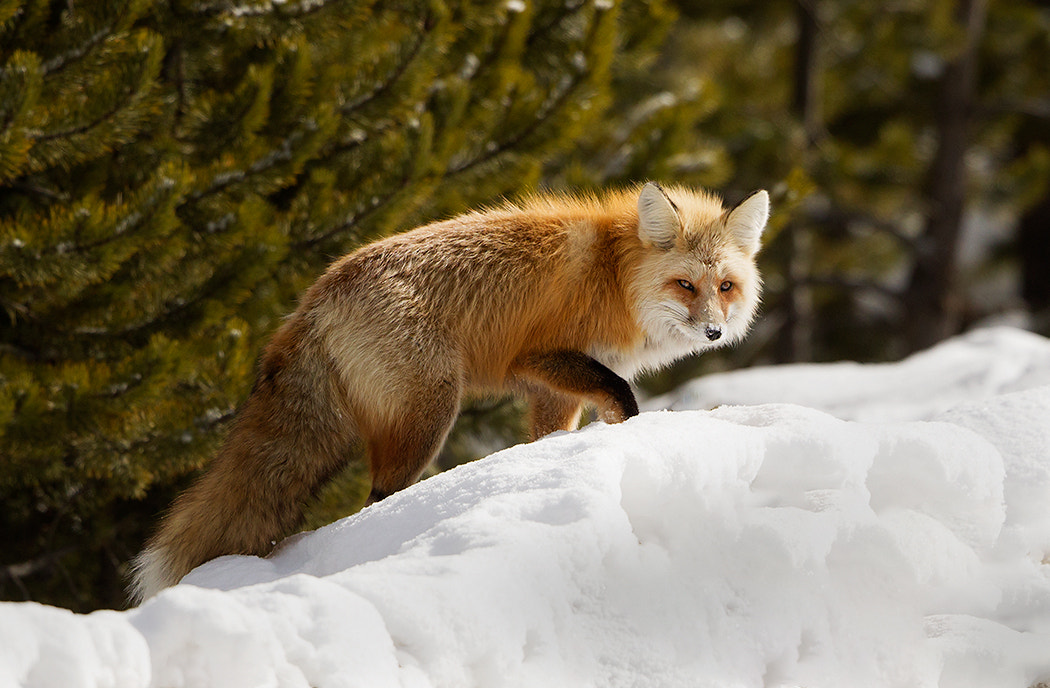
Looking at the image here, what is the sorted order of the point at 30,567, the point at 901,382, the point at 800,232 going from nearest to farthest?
the point at 30,567
the point at 901,382
the point at 800,232

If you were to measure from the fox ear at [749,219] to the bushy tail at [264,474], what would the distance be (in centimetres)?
171

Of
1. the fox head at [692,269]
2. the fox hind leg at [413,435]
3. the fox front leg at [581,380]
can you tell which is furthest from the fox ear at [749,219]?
the fox hind leg at [413,435]

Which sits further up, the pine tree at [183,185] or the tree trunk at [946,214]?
the pine tree at [183,185]

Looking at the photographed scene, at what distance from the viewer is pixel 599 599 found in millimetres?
2502

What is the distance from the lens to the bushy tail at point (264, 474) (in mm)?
3385

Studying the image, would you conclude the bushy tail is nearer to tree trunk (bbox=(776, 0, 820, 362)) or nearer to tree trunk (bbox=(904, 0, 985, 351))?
tree trunk (bbox=(776, 0, 820, 362))

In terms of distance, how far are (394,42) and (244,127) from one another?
1.25 metres

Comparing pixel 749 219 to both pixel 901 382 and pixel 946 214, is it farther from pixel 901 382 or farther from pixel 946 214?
pixel 946 214

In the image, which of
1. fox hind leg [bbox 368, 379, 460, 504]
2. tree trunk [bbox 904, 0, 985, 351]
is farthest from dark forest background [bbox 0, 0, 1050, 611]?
tree trunk [bbox 904, 0, 985, 351]

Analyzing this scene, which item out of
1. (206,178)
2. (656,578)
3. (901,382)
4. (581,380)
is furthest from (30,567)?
(901,382)

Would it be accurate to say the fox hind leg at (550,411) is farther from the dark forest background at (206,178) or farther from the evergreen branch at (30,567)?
the evergreen branch at (30,567)

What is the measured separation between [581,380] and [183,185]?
2.00m

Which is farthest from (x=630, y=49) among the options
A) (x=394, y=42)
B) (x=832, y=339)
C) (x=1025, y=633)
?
(x=832, y=339)

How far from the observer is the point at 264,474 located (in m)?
3.43
